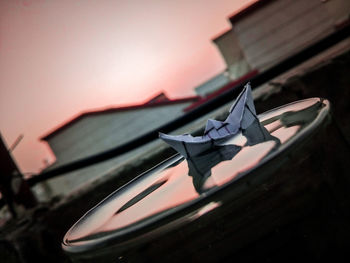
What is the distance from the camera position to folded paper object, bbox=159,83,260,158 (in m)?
0.64

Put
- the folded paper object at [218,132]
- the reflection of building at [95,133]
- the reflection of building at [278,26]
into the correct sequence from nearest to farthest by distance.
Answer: the folded paper object at [218,132] < the reflection of building at [278,26] < the reflection of building at [95,133]

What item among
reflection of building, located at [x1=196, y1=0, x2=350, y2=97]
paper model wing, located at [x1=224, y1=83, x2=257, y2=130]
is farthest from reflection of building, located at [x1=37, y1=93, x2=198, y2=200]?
paper model wing, located at [x1=224, y1=83, x2=257, y2=130]

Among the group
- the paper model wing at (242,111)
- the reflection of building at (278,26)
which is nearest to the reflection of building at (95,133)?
the reflection of building at (278,26)

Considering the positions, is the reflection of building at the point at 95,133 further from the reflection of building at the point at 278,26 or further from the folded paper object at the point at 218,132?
the folded paper object at the point at 218,132

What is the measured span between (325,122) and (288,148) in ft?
0.40

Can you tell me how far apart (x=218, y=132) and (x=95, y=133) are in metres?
15.5

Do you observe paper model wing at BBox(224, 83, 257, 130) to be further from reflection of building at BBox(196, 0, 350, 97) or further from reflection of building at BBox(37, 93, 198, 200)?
reflection of building at BBox(37, 93, 198, 200)

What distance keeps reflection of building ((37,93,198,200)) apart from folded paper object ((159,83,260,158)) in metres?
14.6

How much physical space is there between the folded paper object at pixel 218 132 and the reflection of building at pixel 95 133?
47.9 ft

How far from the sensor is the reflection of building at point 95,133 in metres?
14.9

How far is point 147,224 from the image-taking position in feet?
1.28

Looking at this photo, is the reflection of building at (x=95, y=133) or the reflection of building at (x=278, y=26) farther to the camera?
the reflection of building at (x=95, y=133)

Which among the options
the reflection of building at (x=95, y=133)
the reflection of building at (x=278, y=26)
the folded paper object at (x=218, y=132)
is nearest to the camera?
the folded paper object at (x=218, y=132)

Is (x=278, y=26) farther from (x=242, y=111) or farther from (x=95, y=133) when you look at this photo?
(x=242, y=111)
